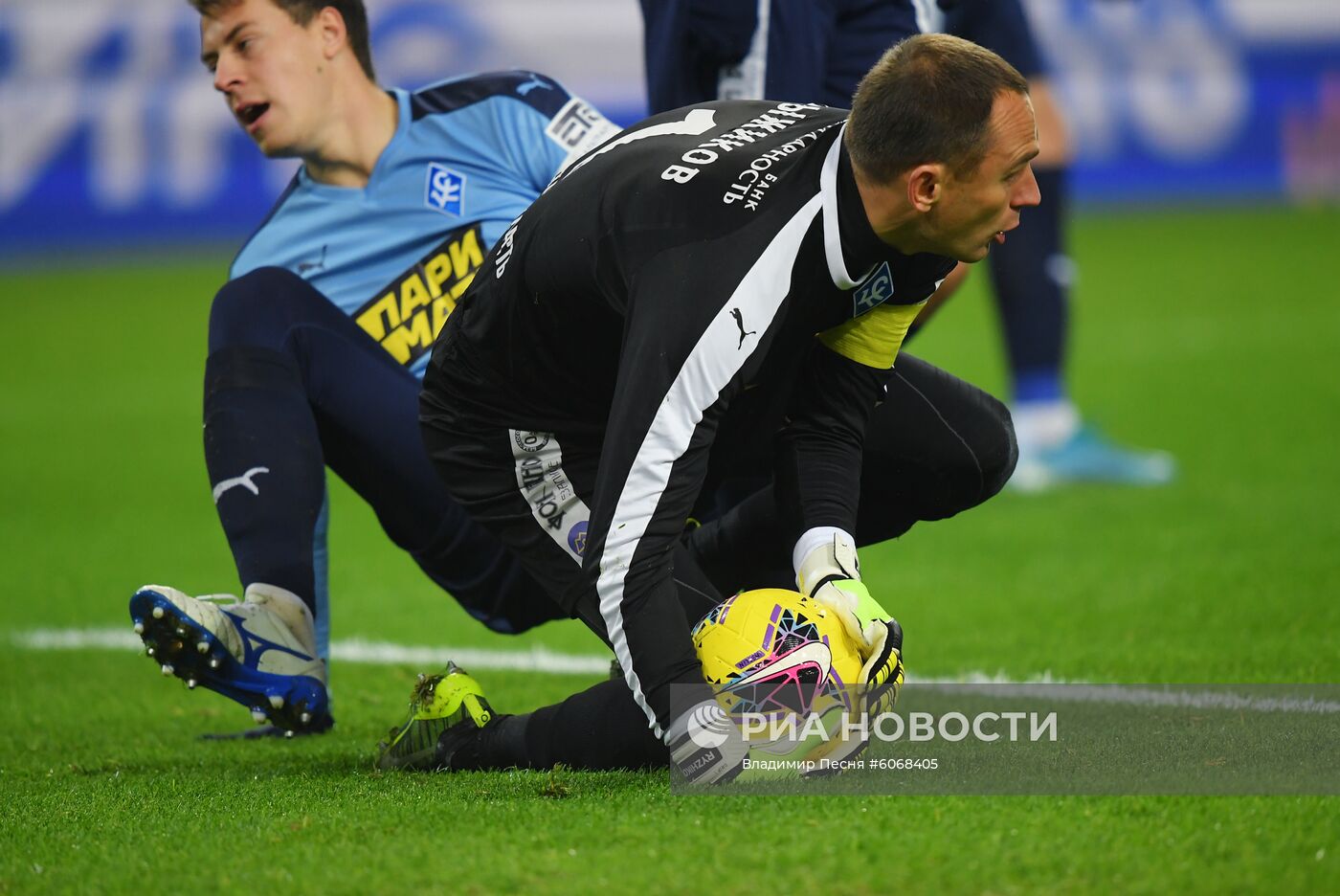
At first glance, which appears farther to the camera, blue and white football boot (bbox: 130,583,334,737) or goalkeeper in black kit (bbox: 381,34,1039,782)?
blue and white football boot (bbox: 130,583,334,737)

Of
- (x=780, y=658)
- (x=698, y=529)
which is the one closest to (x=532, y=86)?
(x=698, y=529)

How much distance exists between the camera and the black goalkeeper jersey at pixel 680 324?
301 centimetres

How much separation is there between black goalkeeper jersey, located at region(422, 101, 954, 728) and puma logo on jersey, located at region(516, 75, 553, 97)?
1133 mm

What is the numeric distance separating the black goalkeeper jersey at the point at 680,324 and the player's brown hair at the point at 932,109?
11 centimetres

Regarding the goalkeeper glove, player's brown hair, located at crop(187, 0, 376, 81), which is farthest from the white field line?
player's brown hair, located at crop(187, 0, 376, 81)

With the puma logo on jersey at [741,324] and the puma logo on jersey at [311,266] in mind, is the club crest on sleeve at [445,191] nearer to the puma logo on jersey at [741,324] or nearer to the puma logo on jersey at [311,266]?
the puma logo on jersey at [311,266]

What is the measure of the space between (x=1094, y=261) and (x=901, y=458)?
39.0ft

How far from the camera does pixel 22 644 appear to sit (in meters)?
5.41

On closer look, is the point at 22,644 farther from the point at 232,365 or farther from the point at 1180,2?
the point at 1180,2

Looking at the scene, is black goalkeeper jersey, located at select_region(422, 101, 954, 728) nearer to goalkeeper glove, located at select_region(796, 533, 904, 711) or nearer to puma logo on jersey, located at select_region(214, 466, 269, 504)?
goalkeeper glove, located at select_region(796, 533, 904, 711)

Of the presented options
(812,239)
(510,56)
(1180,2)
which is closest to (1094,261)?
(1180,2)

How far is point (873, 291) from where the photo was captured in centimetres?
331

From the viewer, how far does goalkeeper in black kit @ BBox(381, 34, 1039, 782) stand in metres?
3.00

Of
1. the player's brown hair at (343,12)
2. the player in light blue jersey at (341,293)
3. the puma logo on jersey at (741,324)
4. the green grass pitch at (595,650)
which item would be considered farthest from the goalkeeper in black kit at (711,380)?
the player's brown hair at (343,12)
